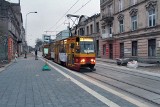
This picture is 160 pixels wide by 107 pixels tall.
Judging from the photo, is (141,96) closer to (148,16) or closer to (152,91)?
(152,91)

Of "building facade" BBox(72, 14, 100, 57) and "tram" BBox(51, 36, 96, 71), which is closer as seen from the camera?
"tram" BBox(51, 36, 96, 71)

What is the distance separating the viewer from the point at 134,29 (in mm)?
34469

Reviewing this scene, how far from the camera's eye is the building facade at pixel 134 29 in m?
29.3

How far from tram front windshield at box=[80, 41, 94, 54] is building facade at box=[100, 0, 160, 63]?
10.7 meters

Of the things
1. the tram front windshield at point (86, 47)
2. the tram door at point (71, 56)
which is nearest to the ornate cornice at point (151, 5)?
the tram front windshield at point (86, 47)

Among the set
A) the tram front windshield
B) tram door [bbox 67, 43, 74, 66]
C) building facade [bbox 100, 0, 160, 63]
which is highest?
building facade [bbox 100, 0, 160, 63]

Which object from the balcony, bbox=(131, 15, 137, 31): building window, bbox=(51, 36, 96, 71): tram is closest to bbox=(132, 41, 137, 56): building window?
bbox=(131, 15, 137, 31): building window

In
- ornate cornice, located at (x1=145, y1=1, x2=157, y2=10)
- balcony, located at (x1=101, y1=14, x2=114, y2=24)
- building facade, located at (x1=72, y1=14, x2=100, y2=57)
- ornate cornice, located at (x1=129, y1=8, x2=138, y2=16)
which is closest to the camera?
ornate cornice, located at (x1=145, y1=1, x2=157, y2=10)

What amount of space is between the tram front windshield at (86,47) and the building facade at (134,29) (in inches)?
422

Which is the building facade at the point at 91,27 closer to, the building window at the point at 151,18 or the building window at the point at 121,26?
the building window at the point at 121,26

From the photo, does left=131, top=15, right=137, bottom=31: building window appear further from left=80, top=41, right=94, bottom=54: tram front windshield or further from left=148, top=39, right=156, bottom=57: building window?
left=80, top=41, right=94, bottom=54: tram front windshield

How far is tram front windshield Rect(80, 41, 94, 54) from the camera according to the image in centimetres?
2031

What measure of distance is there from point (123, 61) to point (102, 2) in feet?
70.8

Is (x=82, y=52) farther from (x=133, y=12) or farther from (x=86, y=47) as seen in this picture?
(x=133, y=12)
